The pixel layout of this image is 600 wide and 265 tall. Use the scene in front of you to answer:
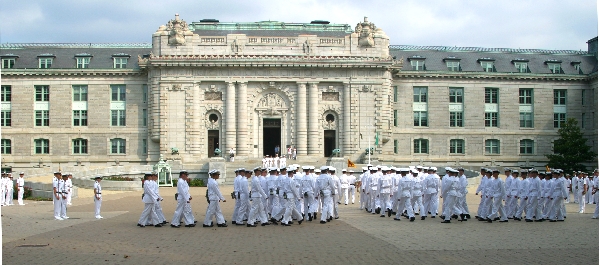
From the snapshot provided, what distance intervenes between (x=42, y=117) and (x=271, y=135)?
2208 centimetres

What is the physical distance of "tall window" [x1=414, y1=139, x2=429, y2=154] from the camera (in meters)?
73.4

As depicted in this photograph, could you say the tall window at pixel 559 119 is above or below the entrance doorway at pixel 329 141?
above

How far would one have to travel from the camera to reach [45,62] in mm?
71688

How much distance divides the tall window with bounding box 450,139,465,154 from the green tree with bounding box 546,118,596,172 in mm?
9289

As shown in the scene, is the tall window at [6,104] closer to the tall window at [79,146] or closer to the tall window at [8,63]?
Result: the tall window at [8,63]

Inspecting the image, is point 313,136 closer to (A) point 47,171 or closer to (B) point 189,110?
(B) point 189,110

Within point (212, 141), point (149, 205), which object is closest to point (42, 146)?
point (212, 141)

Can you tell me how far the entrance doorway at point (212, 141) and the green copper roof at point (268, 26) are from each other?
11.0m

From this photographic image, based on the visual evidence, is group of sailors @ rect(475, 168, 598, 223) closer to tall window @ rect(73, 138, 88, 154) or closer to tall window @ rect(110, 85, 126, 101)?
tall window @ rect(110, 85, 126, 101)

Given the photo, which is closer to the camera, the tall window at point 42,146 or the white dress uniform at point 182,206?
the white dress uniform at point 182,206

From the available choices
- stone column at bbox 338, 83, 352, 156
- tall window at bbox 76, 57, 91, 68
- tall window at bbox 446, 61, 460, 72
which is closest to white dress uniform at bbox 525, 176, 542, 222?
stone column at bbox 338, 83, 352, 156

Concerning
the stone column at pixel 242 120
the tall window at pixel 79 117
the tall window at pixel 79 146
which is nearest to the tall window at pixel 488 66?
the stone column at pixel 242 120

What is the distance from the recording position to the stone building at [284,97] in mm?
66438

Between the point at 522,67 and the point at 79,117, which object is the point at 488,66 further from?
the point at 79,117
